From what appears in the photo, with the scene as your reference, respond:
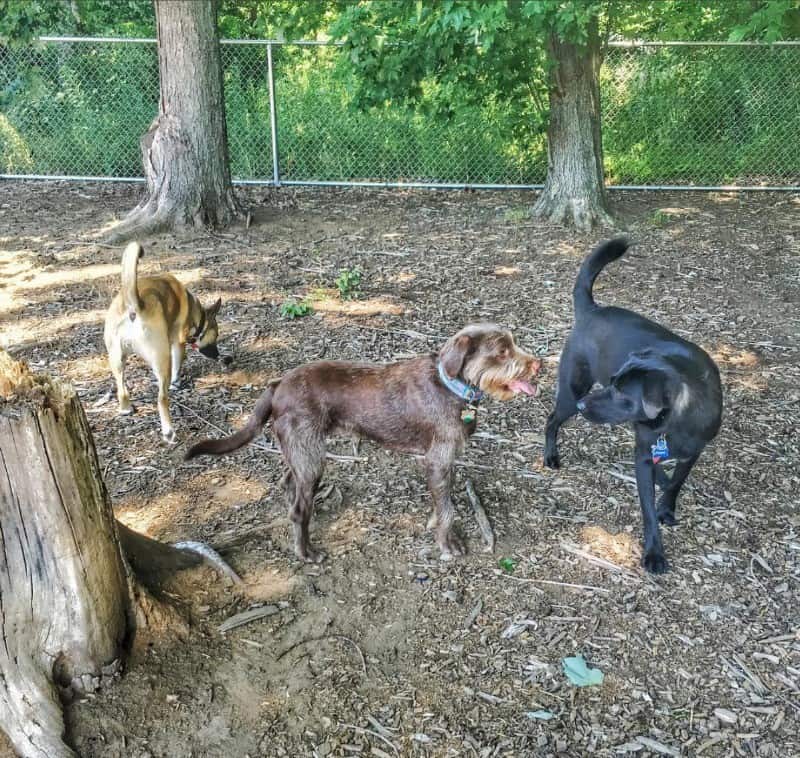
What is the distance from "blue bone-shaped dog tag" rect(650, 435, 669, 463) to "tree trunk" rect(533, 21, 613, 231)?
662cm

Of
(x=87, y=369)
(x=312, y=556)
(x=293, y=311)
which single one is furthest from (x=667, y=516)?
(x=87, y=369)

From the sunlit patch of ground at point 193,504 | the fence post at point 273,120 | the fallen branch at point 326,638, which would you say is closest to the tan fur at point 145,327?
the sunlit patch of ground at point 193,504

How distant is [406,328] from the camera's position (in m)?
6.86

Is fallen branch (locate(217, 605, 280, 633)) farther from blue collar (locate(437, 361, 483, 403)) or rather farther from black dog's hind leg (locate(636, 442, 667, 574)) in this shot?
black dog's hind leg (locate(636, 442, 667, 574))

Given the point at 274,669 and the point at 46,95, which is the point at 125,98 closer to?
the point at 46,95

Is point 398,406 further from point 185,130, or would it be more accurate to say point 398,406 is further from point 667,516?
point 185,130

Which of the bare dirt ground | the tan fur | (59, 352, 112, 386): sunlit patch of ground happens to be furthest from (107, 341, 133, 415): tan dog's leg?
(59, 352, 112, 386): sunlit patch of ground

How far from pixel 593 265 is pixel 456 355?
1.32 metres

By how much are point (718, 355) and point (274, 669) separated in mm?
4883

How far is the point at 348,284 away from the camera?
25.2 ft

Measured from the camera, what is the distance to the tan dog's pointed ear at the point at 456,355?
3707mm

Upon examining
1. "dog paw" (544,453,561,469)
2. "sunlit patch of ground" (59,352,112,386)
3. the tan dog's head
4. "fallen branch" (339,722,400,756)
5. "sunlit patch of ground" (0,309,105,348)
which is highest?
the tan dog's head

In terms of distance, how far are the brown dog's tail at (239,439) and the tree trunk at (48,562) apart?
768mm

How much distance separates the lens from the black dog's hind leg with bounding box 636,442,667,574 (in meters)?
3.86
